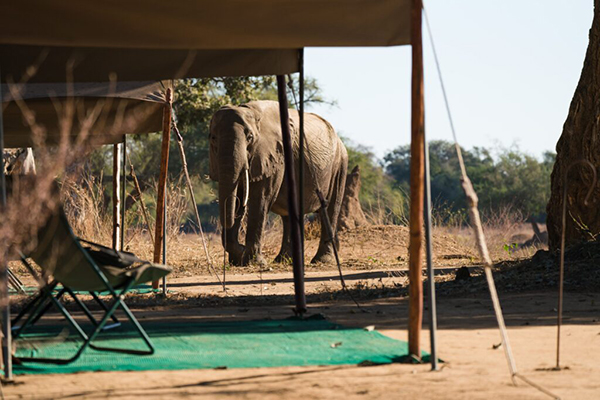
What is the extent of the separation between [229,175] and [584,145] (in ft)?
16.7

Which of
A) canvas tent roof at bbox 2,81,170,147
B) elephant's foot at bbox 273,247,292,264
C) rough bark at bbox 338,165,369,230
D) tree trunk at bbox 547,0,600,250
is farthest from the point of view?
rough bark at bbox 338,165,369,230

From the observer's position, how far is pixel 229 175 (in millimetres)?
13977

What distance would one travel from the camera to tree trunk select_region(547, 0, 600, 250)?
40.6 ft

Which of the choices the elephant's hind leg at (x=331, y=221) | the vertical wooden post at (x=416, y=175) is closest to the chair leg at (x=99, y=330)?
the vertical wooden post at (x=416, y=175)

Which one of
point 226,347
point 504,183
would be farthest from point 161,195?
point 504,183

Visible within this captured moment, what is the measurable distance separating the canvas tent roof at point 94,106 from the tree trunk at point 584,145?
18.1 feet

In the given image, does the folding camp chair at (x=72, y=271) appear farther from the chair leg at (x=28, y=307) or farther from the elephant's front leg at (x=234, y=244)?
the elephant's front leg at (x=234, y=244)

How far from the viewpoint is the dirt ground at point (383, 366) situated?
494cm

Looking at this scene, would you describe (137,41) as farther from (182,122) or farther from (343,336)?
(182,122)

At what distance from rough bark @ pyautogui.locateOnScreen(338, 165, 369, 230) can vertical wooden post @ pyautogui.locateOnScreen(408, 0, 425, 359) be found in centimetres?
1521

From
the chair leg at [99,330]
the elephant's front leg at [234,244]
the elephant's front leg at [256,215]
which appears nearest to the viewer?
the chair leg at [99,330]

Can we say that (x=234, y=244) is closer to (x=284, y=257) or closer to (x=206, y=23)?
(x=284, y=257)

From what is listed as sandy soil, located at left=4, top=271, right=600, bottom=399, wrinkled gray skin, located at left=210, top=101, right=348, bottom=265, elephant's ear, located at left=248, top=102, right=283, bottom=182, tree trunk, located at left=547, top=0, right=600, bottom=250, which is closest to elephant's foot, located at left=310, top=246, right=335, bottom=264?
wrinkled gray skin, located at left=210, top=101, right=348, bottom=265

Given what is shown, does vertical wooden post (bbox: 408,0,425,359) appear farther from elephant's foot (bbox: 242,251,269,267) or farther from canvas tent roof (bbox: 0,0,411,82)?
elephant's foot (bbox: 242,251,269,267)
